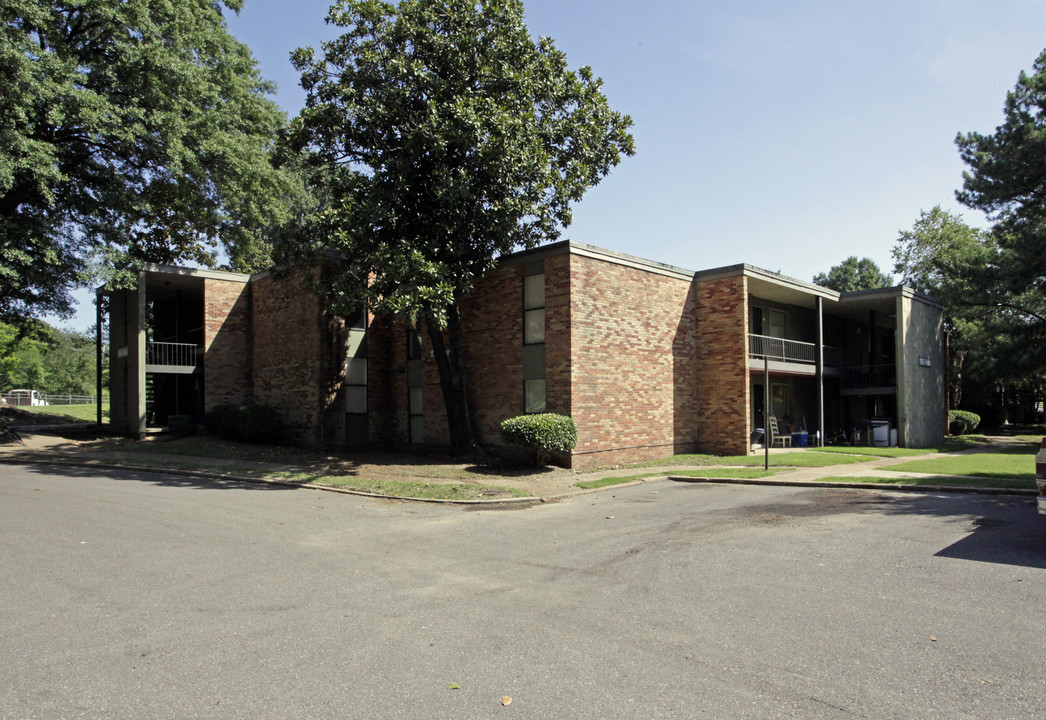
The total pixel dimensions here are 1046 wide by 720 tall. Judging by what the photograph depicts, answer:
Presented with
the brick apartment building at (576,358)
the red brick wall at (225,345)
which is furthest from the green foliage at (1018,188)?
the red brick wall at (225,345)

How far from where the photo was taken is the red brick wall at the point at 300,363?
21859 millimetres

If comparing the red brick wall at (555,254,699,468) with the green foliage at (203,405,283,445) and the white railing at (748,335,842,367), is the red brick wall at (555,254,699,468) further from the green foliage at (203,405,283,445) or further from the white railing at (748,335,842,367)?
the green foliage at (203,405,283,445)

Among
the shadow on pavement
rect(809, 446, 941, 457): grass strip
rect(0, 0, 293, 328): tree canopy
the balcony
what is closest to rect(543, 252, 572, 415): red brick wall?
the shadow on pavement

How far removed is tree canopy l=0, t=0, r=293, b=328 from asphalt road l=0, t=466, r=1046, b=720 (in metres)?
13.7

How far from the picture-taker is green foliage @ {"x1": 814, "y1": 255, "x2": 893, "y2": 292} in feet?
178

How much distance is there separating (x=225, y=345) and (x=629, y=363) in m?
15.6

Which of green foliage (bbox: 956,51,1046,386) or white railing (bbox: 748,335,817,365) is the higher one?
green foliage (bbox: 956,51,1046,386)

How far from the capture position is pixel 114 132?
19.9 meters

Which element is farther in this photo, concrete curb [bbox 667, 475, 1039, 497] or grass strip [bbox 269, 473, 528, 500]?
grass strip [bbox 269, 473, 528, 500]

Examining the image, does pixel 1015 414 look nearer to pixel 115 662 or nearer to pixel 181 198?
pixel 181 198

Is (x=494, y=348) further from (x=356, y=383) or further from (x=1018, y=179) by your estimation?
(x=1018, y=179)

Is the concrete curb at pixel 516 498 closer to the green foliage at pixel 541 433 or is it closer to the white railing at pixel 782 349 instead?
the green foliage at pixel 541 433

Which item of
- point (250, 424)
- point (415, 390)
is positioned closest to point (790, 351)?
point (415, 390)

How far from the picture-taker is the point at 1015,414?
4431cm
